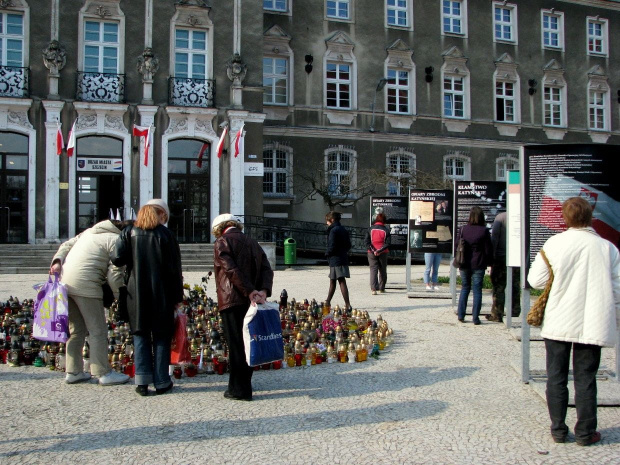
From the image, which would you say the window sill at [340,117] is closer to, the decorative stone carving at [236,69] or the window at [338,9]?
the window at [338,9]

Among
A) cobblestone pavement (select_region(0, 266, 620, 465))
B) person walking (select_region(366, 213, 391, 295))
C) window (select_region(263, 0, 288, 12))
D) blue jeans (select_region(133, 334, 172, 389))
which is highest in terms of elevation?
window (select_region(263, 0, 288, 12))

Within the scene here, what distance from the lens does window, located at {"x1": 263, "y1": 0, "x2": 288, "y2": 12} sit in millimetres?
28797

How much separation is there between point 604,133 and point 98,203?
2542cm

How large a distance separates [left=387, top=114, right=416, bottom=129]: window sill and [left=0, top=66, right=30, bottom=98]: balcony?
1513cm

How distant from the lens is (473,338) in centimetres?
913

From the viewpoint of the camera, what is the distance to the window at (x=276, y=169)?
28.4 metres

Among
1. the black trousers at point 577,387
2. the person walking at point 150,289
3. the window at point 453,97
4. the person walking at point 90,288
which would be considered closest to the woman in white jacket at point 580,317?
the black trousers at point 577,387

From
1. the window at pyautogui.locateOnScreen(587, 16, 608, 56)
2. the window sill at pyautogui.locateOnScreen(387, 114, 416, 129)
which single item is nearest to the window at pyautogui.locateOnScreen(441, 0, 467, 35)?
the window sill at pyautogui.locateOnScreen(387, 114, 416, 129)

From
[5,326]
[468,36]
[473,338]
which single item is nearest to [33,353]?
[5,326]

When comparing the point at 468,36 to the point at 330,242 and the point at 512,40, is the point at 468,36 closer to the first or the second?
the point at 512,40

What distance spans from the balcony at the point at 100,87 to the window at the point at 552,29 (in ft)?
69.3

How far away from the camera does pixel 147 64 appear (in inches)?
906

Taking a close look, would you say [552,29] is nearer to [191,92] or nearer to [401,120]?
[401,120]

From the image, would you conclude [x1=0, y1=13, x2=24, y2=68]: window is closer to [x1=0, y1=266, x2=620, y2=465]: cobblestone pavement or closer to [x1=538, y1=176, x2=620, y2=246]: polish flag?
[x1=0, y1=266, x2=620, y2=465]: cobblestone pavement
